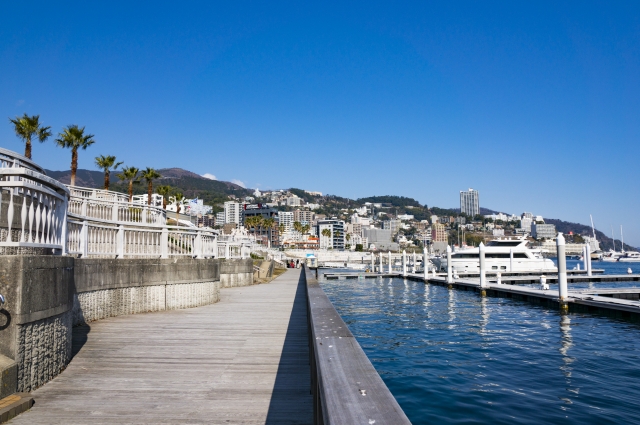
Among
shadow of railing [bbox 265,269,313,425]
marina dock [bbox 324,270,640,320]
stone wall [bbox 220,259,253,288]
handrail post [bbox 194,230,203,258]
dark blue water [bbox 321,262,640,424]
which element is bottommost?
dark blue water [bbox 321,262,640,424]

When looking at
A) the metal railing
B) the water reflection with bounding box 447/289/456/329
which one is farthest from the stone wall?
the metal railing

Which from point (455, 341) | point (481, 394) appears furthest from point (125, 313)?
point (455, 341)

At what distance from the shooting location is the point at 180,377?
562 cm

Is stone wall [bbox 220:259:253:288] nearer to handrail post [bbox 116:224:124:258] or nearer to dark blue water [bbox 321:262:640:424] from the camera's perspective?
dark blue water [bbox 321:262:640:424]

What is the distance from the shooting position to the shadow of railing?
4.30 metres

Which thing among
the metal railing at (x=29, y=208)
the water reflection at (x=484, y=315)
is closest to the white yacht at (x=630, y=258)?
the water reflection at (x=484, y=315)

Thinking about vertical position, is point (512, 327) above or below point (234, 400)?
below

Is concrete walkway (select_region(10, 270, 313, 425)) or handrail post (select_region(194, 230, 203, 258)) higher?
handrail post (select_region(194, 230, 203, 258))

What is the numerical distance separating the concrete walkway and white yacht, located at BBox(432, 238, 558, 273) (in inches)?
1852

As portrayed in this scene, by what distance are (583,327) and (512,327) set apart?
2.62 m

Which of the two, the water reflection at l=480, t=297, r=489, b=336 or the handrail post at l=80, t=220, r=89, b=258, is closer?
the handrail post at l=80, t=220, r=89, b=258

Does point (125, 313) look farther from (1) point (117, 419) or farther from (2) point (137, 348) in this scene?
(1) point (117, 419)

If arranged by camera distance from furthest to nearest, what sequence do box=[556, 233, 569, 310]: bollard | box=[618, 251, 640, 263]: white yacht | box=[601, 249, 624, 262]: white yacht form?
box=[601, 249, 624, 262]: white yacht, box=[618, 251, 640, 263]: white yacht, box=[556, 233, 569, 310]: bollard

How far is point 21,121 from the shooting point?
34531 mm
